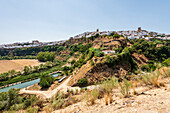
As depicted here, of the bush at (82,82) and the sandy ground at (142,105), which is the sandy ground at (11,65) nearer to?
the bush at (82,82)

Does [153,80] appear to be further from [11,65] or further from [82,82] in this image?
[11,65]

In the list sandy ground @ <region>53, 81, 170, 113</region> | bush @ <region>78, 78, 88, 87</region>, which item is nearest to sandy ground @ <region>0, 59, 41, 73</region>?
bush @ <region>78, 78, 88, 87</region>

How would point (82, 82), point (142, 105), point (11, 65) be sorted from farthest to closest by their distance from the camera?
point (11, 65) < point (82, 82) < point (142, 105)

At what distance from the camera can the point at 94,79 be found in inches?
765

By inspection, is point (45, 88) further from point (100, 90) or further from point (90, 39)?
point (90, 39)

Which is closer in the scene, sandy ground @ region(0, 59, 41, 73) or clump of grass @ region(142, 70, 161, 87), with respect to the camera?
clump of grass @ region(142, 70, 161, 87)

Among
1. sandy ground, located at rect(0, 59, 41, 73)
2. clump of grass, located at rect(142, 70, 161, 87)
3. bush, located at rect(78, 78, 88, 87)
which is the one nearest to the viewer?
clump of grass, located at rect(142, 70, 161, 87)

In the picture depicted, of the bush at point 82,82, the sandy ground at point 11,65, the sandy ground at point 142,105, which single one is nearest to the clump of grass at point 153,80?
the sandy ground at point 142,105

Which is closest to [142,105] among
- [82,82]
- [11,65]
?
[82,82]

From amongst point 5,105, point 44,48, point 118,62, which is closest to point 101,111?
point 5,105

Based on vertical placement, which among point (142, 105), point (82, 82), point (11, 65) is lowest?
point (11, 65)

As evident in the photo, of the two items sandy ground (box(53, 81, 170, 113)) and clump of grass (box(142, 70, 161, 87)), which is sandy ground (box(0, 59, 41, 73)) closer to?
sandy ground (box(53, 81, 170, 113))

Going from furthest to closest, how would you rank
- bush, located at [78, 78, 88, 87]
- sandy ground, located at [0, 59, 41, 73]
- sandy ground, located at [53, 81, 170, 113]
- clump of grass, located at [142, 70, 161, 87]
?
1. sandy ground, located at [0, 59, 41, 73]
2. bush, located at [78, 78, 88, 87]
3. clump of grass, located at [142, 70, 161, 87]
4. sandy ground, located at [53, 81, 170, 113]

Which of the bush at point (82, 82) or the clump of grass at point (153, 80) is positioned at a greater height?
the clump of grass at point (153, 80)
